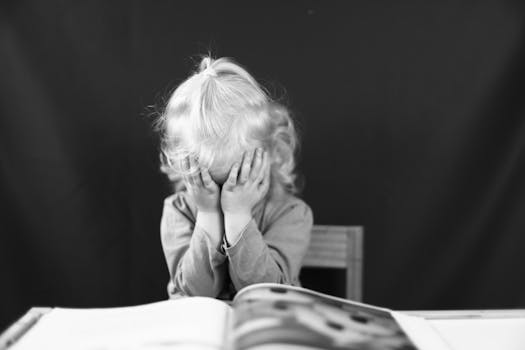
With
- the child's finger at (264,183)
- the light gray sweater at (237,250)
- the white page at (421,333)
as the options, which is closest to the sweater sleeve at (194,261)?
the light gray sweater at (237,250)

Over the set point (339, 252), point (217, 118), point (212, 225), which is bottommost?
point (339, 252)

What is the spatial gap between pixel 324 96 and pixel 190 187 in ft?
1.36

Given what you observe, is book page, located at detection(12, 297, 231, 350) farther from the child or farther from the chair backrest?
the chair backrest

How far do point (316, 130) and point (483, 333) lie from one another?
64 cm

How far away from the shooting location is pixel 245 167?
820 millimetres

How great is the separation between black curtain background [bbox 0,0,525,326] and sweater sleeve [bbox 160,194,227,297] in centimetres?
28

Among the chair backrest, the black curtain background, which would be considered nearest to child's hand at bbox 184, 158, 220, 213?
the chair backrest

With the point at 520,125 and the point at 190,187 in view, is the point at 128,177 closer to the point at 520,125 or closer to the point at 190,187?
the point at 190,187

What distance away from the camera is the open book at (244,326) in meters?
0.46

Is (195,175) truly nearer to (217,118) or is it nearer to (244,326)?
(217,118)

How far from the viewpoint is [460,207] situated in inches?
45.0

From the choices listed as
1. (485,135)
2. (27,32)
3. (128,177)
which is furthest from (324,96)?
(27,32)

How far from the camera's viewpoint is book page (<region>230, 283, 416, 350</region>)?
0.46 m

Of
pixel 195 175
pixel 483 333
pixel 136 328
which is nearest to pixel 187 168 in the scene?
pixel 195 175
